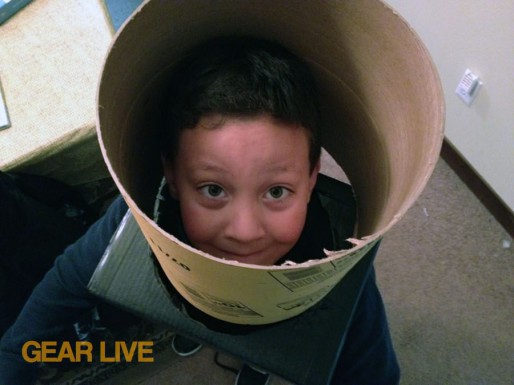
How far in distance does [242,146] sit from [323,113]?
22 cm

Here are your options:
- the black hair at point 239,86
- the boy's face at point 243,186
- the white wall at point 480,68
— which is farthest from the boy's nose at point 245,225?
the white wall at point 480,68

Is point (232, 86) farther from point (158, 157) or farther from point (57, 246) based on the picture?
point (57, 246)

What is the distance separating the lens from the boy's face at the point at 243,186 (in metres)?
0.46

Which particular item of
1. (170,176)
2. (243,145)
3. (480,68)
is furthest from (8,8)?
(480,68)

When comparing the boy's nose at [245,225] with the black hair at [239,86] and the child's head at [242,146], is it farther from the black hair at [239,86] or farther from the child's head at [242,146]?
the black hair at [239,86]

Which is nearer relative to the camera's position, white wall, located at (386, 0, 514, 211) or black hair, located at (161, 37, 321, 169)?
black hair, located at (161, 37, 321, 169)

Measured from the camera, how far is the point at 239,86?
0.53m

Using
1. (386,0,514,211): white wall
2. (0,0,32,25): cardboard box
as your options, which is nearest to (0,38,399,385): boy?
(0,0,32,25): cardboard box

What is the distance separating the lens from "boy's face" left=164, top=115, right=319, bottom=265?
461 millimetres

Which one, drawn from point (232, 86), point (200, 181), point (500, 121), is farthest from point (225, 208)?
point (500, 121)

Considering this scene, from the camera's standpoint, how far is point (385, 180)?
19.0 inches

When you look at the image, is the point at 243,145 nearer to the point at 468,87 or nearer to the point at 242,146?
the point at 242,146

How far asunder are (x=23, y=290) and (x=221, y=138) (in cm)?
67

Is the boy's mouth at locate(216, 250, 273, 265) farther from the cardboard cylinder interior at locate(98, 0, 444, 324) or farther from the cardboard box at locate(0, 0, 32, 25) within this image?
the cardboard box at locate(0, 0, 32, 25)
